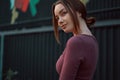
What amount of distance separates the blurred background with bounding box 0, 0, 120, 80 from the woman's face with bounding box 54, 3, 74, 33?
3.05 meters

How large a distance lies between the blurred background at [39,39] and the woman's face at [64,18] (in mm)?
3055

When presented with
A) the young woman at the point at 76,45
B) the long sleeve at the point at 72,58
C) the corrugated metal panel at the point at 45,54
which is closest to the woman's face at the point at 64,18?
the young woman at the point at 76,45

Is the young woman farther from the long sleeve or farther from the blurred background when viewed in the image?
the blurred background

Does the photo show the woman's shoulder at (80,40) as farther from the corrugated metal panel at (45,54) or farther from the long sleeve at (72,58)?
the corrugated metal panel at (45,54)

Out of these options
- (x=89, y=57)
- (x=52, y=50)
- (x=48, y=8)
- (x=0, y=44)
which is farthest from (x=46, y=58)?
(x=89, y=57)

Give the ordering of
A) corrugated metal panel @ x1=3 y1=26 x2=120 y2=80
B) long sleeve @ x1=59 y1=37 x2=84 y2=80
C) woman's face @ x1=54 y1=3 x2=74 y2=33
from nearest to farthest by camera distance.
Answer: long sleeve @ x1=59 y1=37 x2=84 y2=80, woman's face @ x1=54 y1=3 x2=74 y2=33, corrugated metal panel @ x1=3 y1=26 x2=120 y2=80

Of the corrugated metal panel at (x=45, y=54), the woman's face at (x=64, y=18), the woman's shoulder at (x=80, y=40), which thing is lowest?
the corrugated metal panel at (x=45, y=54)

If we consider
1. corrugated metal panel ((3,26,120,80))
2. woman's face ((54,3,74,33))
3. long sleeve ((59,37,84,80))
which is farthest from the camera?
corrugated metal panel ((3,26,120,80))

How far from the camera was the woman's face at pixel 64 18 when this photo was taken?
1.82 metres

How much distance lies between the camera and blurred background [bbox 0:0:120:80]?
495cm

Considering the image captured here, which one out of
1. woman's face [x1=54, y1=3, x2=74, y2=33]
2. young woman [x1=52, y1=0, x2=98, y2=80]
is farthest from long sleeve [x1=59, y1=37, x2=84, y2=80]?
woman's face [x1=54, y1=3, x2=74, y2=33]

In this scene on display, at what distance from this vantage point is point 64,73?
5.70 ft

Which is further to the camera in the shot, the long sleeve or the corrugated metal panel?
the corrugated metal panel

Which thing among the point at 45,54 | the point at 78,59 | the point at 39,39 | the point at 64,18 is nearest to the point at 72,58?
the point at 78,59
